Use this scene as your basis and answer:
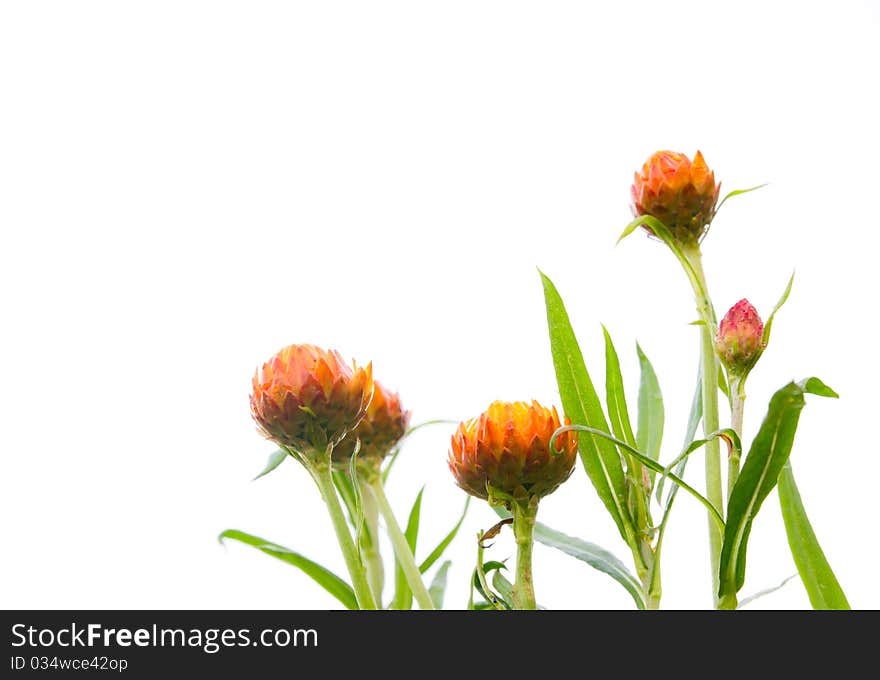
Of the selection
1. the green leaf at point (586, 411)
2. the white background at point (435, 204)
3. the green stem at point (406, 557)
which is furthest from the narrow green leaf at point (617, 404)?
the white background at point (435, 204)

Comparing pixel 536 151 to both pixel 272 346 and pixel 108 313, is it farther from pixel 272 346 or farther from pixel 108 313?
pixel 108 313

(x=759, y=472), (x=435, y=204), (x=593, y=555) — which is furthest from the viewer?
(x=435, y=204)

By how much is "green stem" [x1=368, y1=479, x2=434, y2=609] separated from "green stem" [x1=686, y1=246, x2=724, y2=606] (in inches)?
5.6

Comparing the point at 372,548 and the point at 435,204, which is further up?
the point at 435,204

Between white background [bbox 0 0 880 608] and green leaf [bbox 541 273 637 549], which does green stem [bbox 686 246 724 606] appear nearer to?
green leaf [bbox 541 273 637 549]

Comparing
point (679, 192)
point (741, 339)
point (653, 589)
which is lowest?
point (653, 589)

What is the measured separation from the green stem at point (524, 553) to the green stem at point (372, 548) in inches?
4.9

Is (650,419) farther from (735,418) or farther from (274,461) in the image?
(274,461)

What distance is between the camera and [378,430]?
575 millimetres

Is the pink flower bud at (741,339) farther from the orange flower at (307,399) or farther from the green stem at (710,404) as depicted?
the orange flower at (307,399)

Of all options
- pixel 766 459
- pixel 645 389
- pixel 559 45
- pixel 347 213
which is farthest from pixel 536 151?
pixel 766 459

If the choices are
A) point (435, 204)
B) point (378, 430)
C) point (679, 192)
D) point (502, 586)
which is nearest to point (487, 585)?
point (502, 586)

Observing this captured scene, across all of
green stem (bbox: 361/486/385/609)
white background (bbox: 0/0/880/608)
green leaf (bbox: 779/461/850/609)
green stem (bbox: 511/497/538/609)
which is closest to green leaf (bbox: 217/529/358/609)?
green stem (bbox: 361/486/385/609)

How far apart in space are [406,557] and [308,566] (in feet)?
0.27
